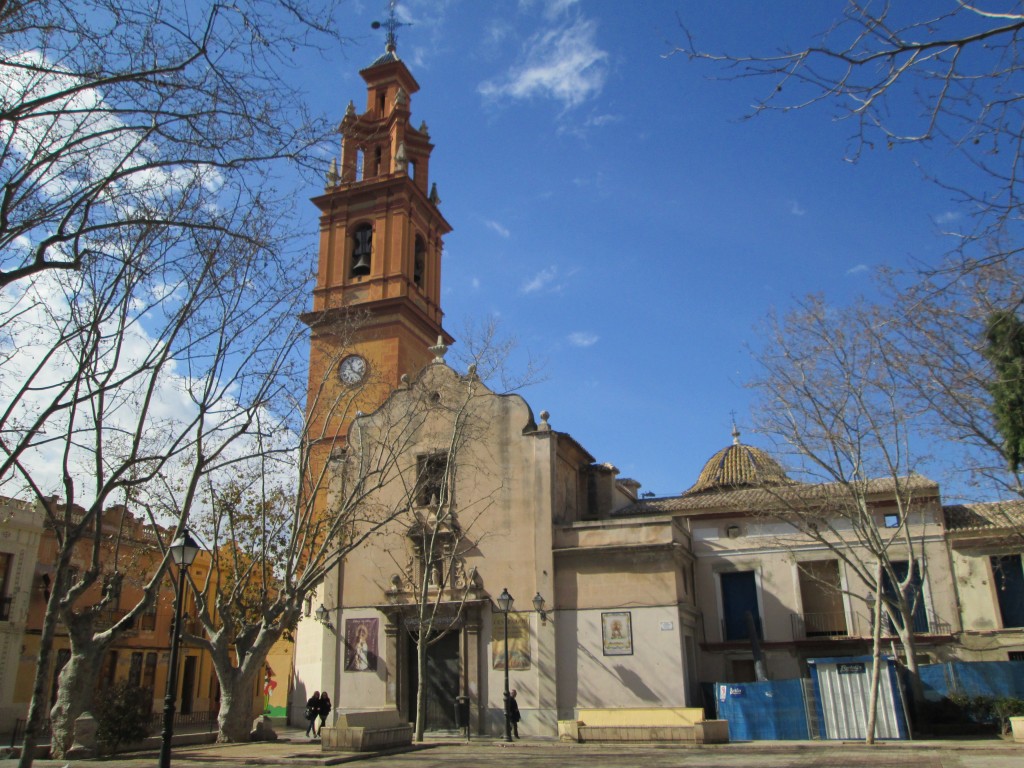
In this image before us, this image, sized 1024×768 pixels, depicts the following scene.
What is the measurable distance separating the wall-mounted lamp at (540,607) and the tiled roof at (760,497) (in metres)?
6.14

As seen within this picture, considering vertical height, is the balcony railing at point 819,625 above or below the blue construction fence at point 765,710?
above

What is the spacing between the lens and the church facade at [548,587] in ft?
78.2

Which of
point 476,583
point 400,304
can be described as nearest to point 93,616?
point 476,583

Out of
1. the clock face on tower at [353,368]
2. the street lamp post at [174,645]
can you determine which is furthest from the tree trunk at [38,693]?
the clock face on tower at [353,368]

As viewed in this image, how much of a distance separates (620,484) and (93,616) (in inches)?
814

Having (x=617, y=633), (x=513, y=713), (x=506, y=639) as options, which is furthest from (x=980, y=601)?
(x=513, y=713)

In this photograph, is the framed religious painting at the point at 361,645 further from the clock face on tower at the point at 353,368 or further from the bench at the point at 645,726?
the clock face on tower at the point at 353,368

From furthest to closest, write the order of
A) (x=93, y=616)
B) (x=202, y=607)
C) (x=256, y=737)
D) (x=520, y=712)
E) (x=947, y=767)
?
1. (x=520, y=712)
2. (x=256, y=737)
3. (x=202, y=607)
4. (x=93, y=616)
5. (x=947, y=767)

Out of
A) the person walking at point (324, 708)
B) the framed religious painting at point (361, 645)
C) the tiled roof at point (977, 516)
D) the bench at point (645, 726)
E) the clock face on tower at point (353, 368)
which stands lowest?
the bench at point (645, 726)

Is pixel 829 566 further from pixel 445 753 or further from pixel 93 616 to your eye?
pixel 93 616

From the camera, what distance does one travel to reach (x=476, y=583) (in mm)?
25203

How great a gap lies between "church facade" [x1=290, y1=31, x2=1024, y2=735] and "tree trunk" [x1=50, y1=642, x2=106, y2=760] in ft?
25.2

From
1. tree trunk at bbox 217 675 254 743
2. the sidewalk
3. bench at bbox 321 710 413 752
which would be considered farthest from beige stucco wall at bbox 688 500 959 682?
tree trunk at bbox 217 675 254 743

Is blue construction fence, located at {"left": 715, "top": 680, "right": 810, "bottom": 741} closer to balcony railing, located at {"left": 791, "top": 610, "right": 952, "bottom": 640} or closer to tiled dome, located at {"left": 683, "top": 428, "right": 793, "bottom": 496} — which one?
balcony railing, located at {"left": 791, "top": 610, "right": 952, "bottom": 640}
